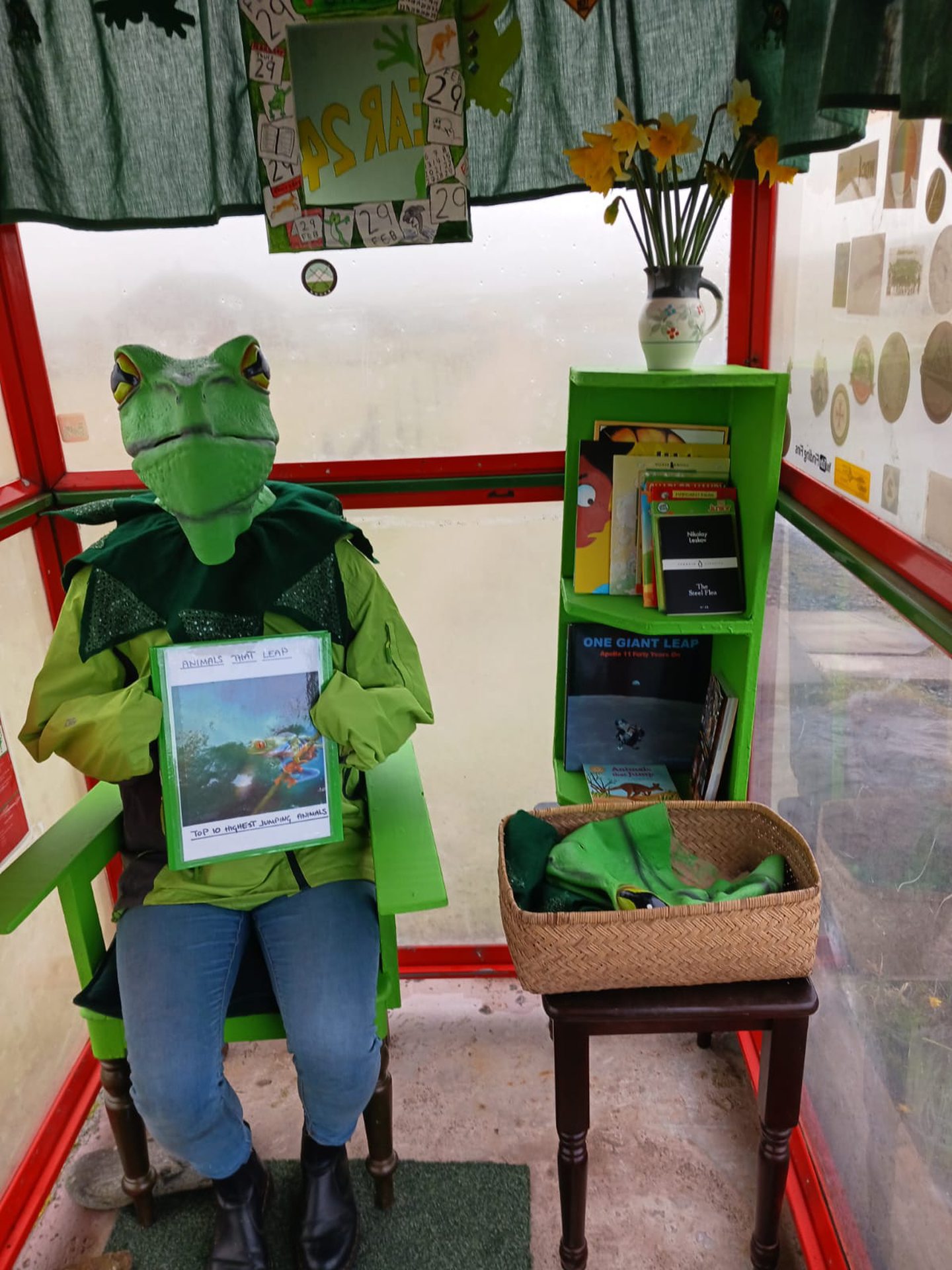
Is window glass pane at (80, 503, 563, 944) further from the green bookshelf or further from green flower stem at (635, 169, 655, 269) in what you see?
green flower stem at (635, 169, 655, 269)

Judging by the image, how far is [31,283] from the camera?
198 centimetres

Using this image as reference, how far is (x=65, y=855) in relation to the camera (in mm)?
1616

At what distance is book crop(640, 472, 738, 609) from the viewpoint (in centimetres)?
181

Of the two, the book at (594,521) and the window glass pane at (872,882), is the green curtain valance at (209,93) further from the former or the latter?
the window glass pane at (872,882)

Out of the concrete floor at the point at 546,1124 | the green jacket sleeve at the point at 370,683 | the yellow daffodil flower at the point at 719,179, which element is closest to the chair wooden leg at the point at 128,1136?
the concrete floor at the point at 546,1124

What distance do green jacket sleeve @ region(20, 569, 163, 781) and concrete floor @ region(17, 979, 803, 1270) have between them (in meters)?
0.96

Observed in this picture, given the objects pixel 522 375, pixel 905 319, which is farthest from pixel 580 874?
pixel 522 375

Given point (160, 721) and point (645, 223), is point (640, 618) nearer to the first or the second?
point (645, 223)

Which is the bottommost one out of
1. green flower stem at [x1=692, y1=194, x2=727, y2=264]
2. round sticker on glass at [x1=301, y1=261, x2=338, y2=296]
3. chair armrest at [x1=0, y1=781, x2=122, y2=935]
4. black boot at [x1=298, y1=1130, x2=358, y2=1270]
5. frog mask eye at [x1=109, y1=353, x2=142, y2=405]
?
black boot at [x1=298, y1=1130, x2=358, y2=1270]

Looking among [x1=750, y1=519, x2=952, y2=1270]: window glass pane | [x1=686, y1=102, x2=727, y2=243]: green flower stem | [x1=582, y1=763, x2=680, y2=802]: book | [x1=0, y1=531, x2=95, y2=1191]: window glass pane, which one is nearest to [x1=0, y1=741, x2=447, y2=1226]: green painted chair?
[x1=0, y1=531, x2=95, y2=1191]: window glass pane

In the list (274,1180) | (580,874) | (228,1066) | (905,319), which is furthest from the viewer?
(228,1066)

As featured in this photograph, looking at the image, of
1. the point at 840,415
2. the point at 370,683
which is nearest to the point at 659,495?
the point at 840,415

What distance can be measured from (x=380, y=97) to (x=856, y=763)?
56.9 inches

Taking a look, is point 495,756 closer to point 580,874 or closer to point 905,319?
point 580,874
